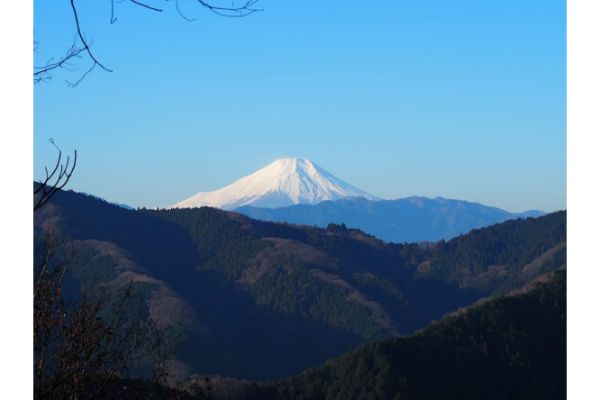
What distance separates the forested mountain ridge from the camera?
5991cm

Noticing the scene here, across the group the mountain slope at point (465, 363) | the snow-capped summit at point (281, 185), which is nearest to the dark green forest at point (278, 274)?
the mountain slope at point (465, 363)

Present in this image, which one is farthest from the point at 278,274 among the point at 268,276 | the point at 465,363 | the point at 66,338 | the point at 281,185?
the point at 281,185

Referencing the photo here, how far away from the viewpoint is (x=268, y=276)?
71.6 m

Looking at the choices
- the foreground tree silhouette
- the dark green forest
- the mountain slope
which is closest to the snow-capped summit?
the dark green forest

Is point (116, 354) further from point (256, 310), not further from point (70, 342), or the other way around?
point (256, 310)

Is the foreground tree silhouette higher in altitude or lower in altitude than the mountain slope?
higher

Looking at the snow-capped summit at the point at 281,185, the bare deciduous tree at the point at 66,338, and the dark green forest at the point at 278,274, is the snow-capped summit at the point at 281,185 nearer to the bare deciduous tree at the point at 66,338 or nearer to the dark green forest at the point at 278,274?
the dark green forest at the point at 278,274

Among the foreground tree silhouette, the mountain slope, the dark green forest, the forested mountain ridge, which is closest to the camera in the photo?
the foreground tree silhouette

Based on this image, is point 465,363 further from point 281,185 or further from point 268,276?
point 281,185

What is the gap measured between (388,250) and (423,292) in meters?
8.94

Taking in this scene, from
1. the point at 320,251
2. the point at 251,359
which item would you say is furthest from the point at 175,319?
the point at 320,251

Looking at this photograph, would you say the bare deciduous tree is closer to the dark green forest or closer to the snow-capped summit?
the dark green forest

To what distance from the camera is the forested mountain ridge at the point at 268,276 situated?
59.9 metres

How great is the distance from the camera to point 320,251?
77.4 m
